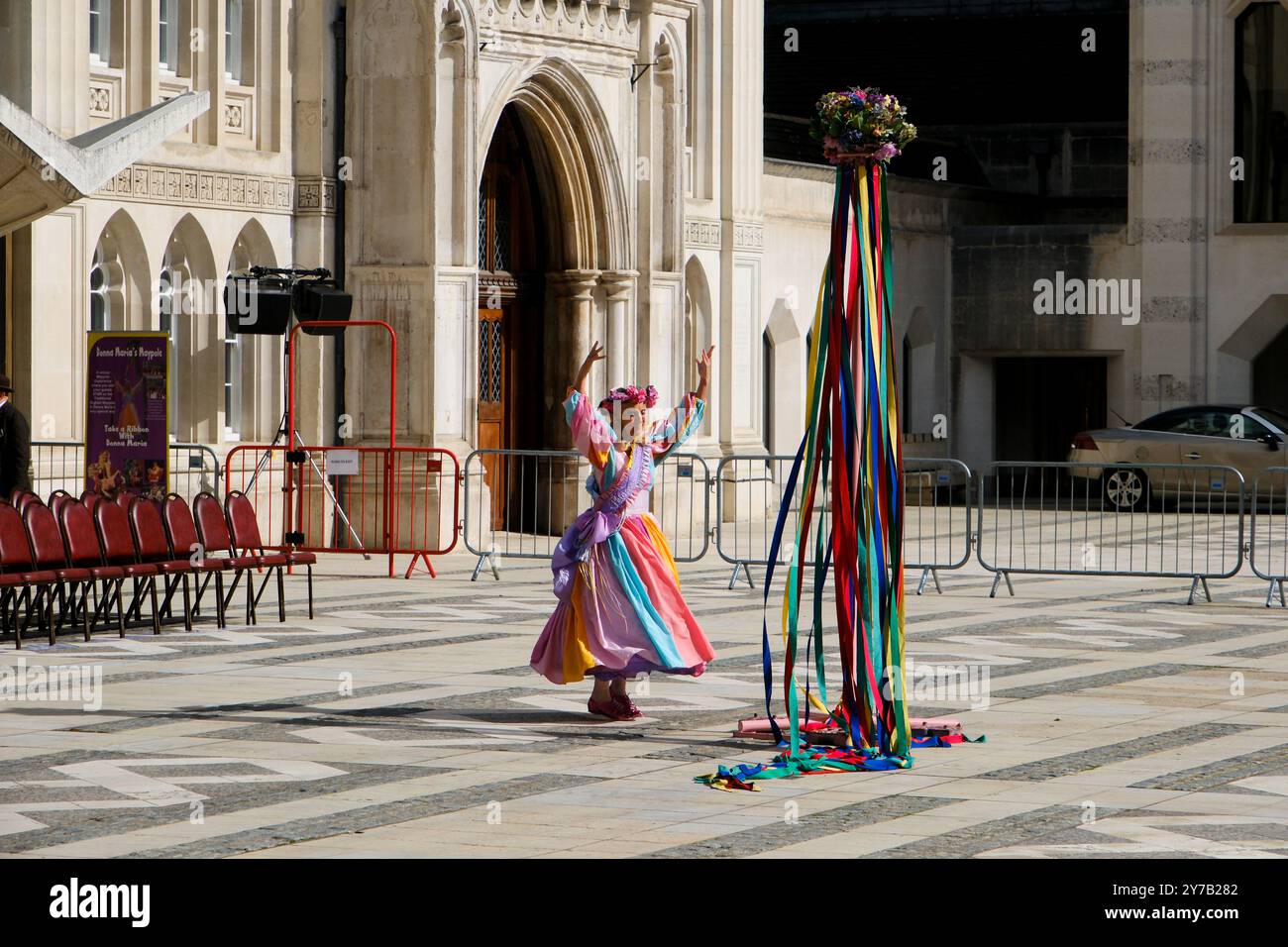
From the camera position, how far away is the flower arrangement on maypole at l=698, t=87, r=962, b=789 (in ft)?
36.1

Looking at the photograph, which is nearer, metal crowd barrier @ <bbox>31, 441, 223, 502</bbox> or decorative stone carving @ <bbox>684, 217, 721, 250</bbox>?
metal crowd barrier @ <bbox>31, 441, 223, 502</bbox>

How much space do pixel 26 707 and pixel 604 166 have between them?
14.2 m

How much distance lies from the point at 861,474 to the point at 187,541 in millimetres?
6897

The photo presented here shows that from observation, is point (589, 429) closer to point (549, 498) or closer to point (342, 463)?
point (342, 463)

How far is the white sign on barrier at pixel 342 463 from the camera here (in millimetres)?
20469

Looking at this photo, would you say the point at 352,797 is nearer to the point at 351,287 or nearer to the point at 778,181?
the point at 351,287

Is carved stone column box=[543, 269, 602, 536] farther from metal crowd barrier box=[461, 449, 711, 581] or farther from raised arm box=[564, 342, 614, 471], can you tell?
raised arm box=[564, 342, 614, 471]

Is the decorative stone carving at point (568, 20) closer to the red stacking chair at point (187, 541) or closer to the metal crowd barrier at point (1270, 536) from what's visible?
the metal crowd barrier at point (1270, 536)

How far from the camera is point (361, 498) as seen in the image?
22656 mm

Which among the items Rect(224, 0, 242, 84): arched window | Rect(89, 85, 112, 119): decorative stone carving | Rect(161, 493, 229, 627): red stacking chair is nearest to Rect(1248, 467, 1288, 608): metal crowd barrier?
Rect(161, 493, 229, 627): red stacking chair

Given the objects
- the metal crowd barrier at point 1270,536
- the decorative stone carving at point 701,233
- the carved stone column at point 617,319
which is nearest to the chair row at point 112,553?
the metal crowd barrier at point 1270,536

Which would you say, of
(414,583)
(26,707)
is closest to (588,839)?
(26,707)

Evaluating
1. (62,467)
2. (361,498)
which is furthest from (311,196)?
(62,467)

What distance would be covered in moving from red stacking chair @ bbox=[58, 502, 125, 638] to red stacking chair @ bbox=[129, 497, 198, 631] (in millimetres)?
352
